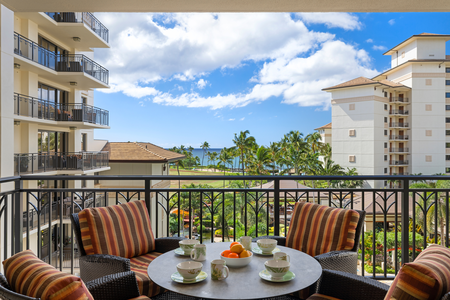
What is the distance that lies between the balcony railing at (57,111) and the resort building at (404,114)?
2829cm

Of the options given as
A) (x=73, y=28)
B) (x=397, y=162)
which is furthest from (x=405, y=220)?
(x=397, y=162)

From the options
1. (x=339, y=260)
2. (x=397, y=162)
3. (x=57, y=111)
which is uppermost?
(x=57, y=111)

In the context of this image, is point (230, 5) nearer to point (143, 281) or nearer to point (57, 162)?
point (143, 281)

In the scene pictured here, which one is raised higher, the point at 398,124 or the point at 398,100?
the point at 398,100

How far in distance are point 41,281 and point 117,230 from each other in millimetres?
1227

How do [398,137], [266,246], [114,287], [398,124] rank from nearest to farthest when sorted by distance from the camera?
[114,287]
[266,246]
[398,124]
[398,137]

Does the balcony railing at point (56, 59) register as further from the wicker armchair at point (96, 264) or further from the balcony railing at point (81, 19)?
the wicker armchair at point (96, 264)

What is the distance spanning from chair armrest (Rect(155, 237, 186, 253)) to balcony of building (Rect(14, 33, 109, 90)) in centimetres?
1036

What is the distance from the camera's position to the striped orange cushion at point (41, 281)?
942 mm

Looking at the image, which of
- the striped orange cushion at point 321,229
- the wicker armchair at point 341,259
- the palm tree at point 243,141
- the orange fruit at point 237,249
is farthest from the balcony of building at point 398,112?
the orange fruit at point 237,249

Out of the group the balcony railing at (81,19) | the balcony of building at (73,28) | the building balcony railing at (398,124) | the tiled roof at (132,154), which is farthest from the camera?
the building balcony railing at (398,124)

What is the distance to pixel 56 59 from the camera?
492 inches

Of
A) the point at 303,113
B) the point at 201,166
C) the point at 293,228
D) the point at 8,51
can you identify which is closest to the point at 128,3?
the point at 293,228

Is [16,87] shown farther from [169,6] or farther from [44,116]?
[169,6]
